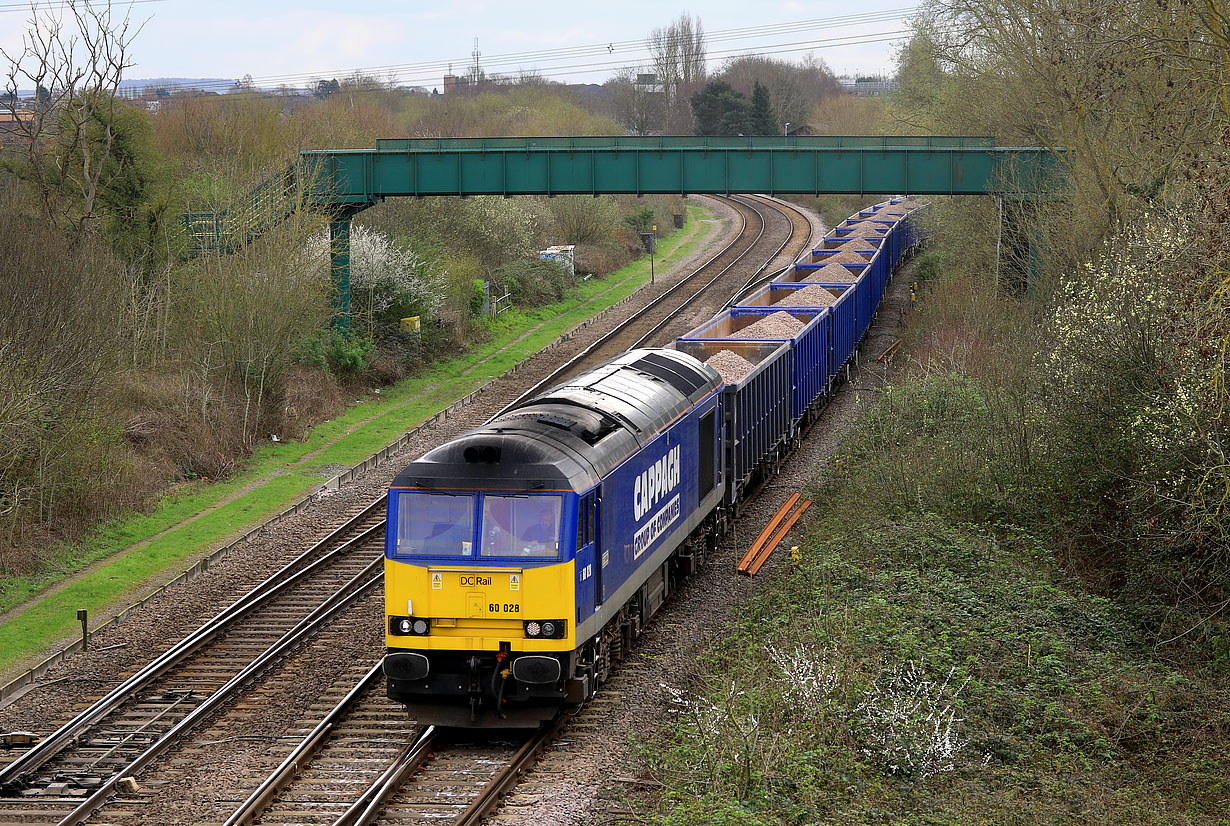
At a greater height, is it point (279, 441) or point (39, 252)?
point (39, 252)

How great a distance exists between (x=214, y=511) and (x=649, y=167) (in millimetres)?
17769

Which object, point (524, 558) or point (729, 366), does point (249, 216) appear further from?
point (524, 558)

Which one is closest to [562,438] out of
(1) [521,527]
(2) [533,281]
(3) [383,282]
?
(1) [521,527]

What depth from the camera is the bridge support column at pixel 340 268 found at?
1414 inches

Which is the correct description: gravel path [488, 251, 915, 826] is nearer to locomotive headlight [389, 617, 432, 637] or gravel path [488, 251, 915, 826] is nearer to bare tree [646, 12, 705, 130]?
locomotive headlight [389, 617, 432, 637]

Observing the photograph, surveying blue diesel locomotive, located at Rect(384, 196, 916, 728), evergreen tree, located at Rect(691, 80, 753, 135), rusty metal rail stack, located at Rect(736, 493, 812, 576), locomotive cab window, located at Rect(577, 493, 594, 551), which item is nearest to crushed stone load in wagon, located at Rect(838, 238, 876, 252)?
rusty metal rail stack, located at Rect(736, 493, 812, 576)

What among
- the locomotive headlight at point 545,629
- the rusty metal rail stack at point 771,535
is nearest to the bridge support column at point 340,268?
the rusty metal rail stack at point 771,535

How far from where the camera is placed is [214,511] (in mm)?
24062

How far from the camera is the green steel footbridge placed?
35438mm

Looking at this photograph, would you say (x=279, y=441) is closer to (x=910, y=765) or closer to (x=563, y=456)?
(x=563, y=456)

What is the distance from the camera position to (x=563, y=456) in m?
12.5

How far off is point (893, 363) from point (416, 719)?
26194 mm

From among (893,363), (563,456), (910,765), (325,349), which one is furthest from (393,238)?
(910,765)

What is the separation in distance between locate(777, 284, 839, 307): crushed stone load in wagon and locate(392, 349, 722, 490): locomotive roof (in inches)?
580
